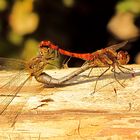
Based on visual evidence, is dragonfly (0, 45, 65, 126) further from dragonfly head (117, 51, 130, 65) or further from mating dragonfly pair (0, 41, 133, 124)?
dragonfly head (117, 51, 130, 65)

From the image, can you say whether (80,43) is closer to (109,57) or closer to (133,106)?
(109,57)

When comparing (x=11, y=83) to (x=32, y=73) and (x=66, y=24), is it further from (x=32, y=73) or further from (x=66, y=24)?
(x=66, y=24)

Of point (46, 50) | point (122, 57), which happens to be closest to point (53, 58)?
point (46, 50)

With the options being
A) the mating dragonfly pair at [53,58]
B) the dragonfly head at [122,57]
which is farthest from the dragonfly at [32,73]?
the dragonfly head at [122,57]

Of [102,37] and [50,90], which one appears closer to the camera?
[50,90]

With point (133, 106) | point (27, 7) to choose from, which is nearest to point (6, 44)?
point (27, 7)

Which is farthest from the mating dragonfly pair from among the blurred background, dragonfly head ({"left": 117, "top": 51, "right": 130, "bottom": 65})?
the blurred background

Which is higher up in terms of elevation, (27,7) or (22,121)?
(27,7)
